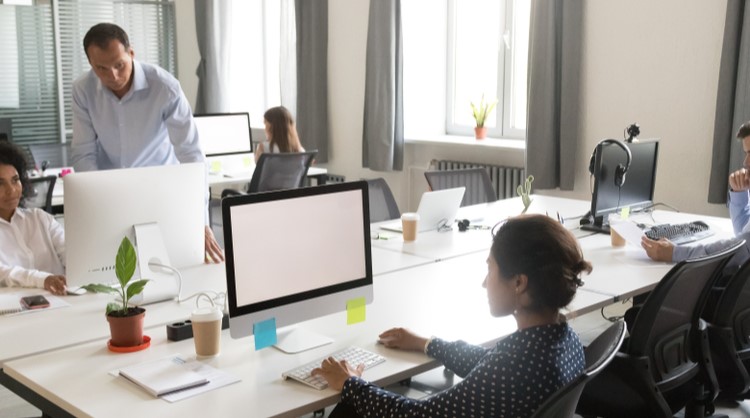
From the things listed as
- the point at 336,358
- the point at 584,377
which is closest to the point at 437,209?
the point at 336,358

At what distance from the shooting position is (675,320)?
8.48 feet

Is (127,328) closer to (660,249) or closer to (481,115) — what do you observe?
(660,249)

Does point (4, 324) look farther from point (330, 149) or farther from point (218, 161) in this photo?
point (330, 149)

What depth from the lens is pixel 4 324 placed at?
2393 millimetres

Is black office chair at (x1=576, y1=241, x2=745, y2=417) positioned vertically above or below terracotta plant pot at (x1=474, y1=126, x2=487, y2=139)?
below

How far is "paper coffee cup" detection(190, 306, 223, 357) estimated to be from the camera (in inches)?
83.2

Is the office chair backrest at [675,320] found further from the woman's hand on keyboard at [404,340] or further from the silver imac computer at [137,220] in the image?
the silver imac computer at [137,220]

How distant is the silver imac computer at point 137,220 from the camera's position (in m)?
2.46

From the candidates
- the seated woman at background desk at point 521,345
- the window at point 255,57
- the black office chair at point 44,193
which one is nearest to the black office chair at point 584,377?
the seated woman at background desk at point 521,345

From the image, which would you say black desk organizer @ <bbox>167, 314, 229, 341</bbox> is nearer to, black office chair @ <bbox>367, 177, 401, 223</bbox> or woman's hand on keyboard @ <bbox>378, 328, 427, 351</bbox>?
woman's hand on keyboard @ <bbox>378, 328, 427, 351</bbox>

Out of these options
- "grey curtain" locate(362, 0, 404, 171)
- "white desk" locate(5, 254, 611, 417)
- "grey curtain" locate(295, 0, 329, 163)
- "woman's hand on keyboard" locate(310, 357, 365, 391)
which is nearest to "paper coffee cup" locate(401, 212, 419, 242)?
"white desk" locate(5, 254, 611, 417)

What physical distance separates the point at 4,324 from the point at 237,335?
74 cm

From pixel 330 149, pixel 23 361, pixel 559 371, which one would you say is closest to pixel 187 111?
pixel 23 361

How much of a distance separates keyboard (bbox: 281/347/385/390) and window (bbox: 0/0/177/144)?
20.3 ft
